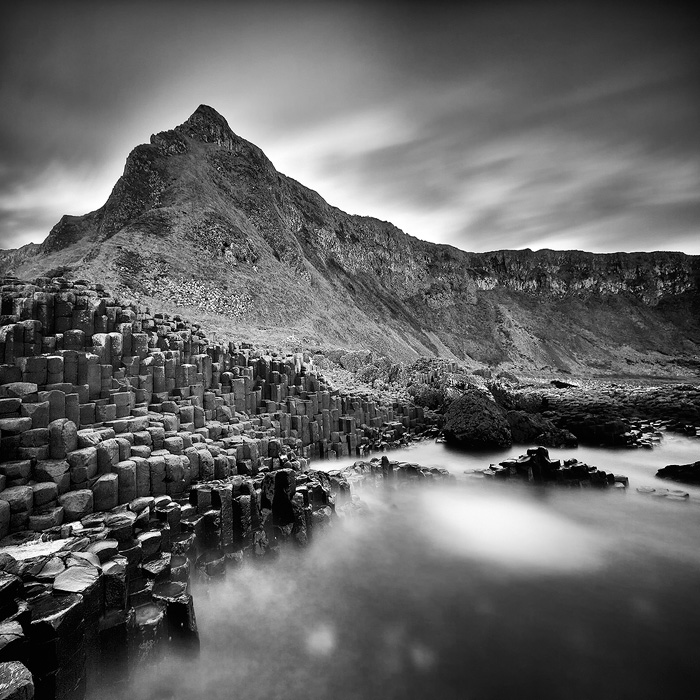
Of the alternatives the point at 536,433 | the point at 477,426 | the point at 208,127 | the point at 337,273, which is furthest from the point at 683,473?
the point at 208,127

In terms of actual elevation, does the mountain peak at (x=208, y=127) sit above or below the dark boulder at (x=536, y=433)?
above

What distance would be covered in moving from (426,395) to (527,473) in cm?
1184

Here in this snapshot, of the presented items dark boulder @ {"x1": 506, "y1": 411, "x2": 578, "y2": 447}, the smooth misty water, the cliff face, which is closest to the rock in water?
dark boulder @ {"x1": 506, "y1": 411, "x2": 578, "y2": 447}

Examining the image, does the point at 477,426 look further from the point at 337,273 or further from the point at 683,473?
the point at 337,273

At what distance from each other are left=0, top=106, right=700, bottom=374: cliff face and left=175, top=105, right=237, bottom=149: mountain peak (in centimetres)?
21

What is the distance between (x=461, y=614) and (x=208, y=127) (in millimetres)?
58232

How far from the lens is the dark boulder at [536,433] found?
19703 mm

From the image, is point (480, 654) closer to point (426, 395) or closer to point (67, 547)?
point (67, 547)

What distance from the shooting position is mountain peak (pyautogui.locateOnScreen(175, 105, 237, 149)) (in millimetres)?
50031

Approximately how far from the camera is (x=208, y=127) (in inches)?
1999

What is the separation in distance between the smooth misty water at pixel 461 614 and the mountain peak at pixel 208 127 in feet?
176

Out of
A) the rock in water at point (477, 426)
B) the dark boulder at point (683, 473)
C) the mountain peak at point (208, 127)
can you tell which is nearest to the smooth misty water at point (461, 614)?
the dark boulder at point (683, 473)

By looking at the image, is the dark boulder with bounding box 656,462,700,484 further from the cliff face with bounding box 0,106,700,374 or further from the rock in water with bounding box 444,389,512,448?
the cliff face with bounding box 0,106,700,374

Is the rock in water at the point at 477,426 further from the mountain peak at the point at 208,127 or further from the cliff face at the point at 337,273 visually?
the mountain peak at the point at 208,127
